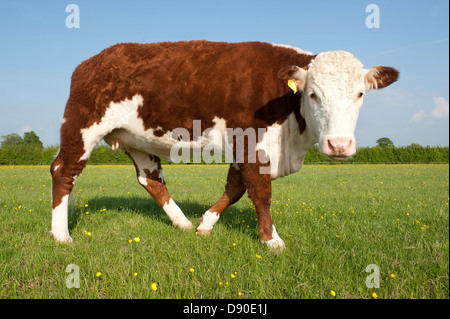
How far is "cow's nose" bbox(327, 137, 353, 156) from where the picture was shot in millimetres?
2799

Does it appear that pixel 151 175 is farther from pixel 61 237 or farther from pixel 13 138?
pixel 13 138

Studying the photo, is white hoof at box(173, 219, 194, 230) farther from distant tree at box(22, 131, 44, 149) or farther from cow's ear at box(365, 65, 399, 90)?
distant tree at box(22, 131, 44, 149)

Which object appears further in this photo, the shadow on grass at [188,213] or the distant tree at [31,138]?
the distant tree at [31,138]

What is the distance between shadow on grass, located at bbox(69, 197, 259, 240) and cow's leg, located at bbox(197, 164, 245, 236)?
32 centimetres

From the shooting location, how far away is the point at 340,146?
9.21 ft

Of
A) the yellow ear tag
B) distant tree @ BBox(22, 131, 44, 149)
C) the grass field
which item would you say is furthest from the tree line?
distant tree @ BBox(22, 131, 44, 149)

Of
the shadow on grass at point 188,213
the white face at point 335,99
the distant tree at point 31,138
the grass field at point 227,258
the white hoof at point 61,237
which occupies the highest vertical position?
the distant tree at point 31,138

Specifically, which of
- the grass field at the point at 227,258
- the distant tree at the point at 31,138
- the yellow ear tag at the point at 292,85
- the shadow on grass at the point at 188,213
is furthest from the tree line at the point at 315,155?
the distant tree at the point at 31,138

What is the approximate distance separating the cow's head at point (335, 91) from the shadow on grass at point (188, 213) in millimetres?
1759

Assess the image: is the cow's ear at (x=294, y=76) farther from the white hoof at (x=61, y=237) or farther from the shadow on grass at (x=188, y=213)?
the white hoof at (x=61, y=237)

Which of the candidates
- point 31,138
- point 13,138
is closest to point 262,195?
point 31,138

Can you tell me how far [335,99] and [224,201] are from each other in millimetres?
2131

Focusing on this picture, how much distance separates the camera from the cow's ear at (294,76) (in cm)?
325
